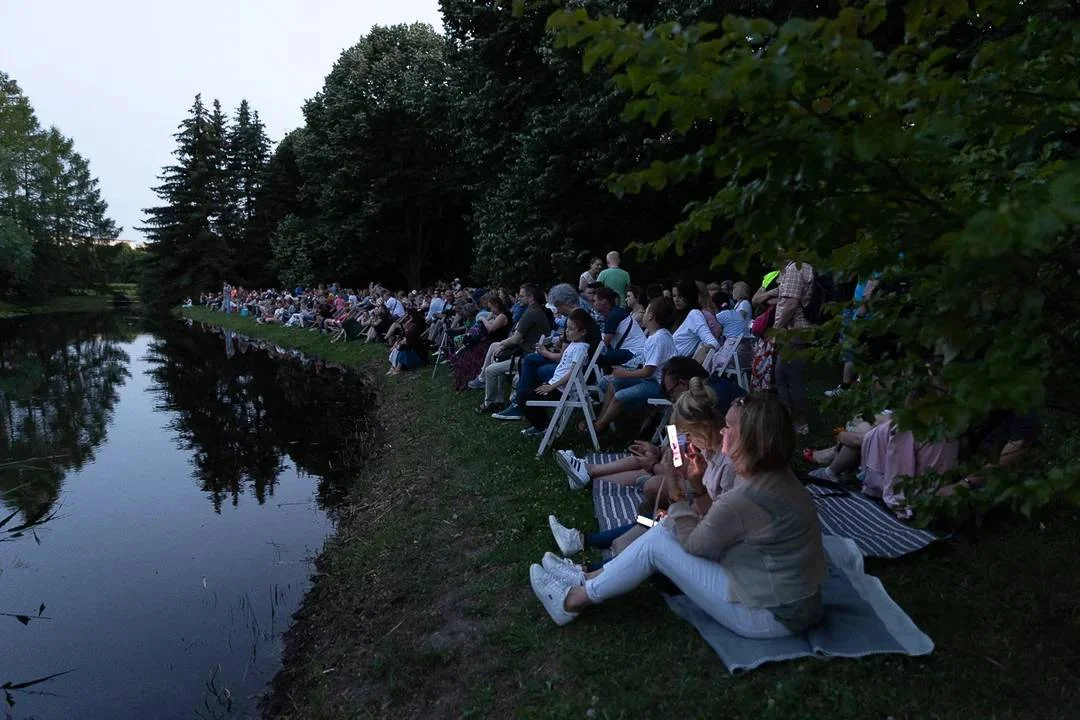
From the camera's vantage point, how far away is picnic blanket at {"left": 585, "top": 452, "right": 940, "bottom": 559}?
463 cm

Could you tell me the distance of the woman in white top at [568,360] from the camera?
747 cm

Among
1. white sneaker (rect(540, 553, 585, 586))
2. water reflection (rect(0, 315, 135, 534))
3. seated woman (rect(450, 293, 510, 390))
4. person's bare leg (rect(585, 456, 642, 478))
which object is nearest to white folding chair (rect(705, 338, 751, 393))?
person's bare leg (rect(585, 456, 642, 478))

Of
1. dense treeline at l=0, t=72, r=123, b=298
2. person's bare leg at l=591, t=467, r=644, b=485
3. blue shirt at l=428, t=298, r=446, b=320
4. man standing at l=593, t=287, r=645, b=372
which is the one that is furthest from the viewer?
dense treeline at l=0, t=72, r=123, b=298

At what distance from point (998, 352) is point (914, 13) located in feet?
4.15

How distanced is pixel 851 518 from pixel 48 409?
46.8ft

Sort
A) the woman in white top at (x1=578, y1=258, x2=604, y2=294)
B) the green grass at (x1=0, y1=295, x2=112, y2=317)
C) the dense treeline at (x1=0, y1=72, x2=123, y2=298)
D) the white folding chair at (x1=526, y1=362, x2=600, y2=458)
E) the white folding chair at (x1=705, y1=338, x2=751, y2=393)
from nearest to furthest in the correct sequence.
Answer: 1. the white folding chair at (x1=526, y1=362, x2=600, y2=458)
2. the white folding chair at (x1=705, y1=338, x2=751, y2=393)
3. the woman in white top at (x1=578, y1=258, x2=604, y2=294)
4. the dense treeline at (x1=0, y1=72, x2=123, y2=298)
5. the green grass at (x1=0, y1=295, x2=112, y2=317)

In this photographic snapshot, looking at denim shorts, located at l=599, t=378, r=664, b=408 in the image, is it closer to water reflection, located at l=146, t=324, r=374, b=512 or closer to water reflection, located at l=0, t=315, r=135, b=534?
water reflection, located at l=146, t=324, r=374, b=512

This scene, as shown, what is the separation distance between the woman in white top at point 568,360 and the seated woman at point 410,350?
7.79 metres

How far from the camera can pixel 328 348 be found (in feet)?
73.3

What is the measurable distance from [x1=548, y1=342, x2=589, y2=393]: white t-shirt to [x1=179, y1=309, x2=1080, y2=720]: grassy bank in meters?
1.25

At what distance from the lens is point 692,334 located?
7.87 meters

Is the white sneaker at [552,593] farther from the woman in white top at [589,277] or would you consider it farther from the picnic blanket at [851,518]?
the woman in white top at [589,277]

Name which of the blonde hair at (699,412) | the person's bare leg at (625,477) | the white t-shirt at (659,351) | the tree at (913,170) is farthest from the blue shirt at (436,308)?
the tree at (913,170)

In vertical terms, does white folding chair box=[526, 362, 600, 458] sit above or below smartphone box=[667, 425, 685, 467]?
below
